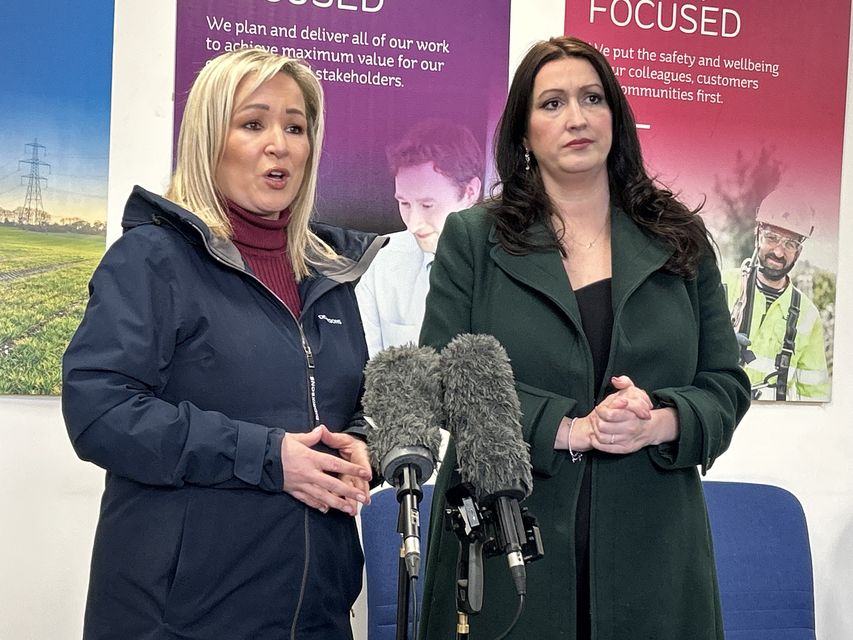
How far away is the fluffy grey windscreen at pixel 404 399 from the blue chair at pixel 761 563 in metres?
2.08

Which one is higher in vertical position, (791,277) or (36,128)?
(36,128)

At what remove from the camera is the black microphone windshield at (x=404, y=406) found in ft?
4.65

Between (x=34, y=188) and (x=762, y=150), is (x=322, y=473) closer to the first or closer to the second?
(x=34, y=188)

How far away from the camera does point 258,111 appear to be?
203cm

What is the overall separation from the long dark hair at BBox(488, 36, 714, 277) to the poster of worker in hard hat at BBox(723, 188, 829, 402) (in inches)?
56.4

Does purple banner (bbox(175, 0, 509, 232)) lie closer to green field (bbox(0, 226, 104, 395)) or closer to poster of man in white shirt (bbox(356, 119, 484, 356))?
poster of man in white shirt (bbox(356, 119, 484, 356))

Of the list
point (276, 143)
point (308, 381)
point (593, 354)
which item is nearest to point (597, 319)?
point (593, 354)

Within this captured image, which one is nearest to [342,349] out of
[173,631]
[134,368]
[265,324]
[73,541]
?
[265,324]

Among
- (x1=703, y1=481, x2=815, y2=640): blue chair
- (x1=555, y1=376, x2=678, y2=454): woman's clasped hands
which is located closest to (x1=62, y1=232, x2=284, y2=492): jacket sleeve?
(x1=555, y1=376, x2=678, y2=454): woman's clasped hands

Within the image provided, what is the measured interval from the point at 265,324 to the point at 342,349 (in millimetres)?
186

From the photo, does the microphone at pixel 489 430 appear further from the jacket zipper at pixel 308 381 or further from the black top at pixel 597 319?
the black top at pixel 597 319

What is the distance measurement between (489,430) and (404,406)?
13 cm

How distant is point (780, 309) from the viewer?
144 inches

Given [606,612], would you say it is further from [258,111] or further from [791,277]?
[791,277]
